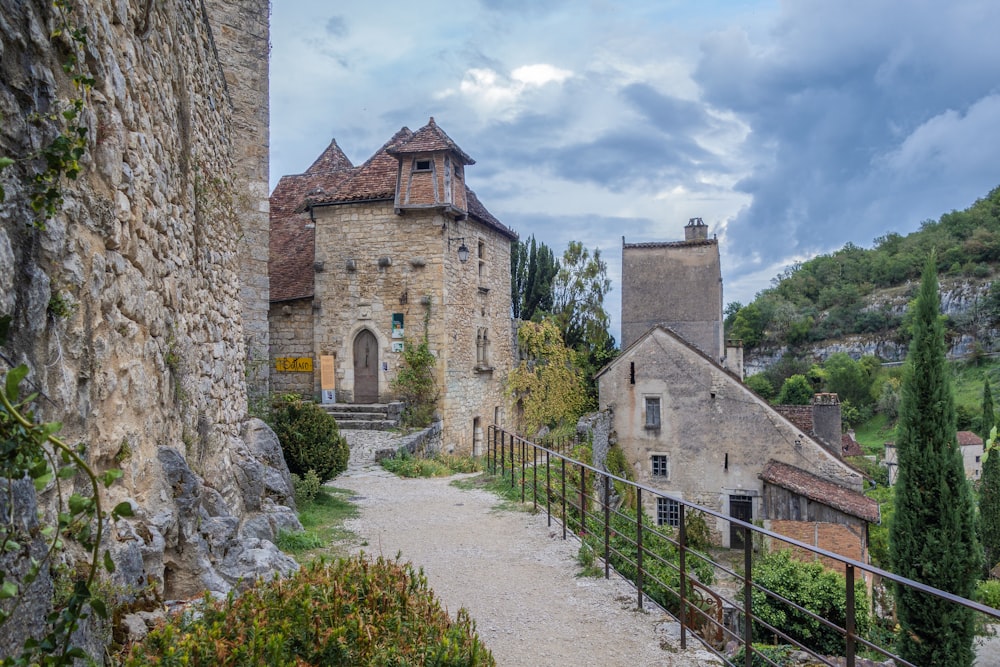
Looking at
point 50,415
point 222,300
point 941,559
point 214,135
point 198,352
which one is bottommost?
point 941,559

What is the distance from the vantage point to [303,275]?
723 inches

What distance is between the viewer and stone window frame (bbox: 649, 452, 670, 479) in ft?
64.8

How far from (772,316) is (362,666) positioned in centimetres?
6881

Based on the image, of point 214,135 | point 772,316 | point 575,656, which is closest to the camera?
point 575,656

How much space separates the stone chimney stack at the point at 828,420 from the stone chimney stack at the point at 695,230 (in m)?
8.39

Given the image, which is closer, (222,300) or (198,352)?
(198,352)

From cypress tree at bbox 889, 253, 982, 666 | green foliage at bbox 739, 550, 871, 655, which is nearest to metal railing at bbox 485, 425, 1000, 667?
green foliage at bbox 739, 550, 871, 655

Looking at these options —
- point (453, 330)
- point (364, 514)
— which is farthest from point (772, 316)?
point (364, 514)

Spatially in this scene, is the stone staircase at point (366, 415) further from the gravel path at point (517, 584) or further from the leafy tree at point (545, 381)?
the gravel path at point (517, 584)

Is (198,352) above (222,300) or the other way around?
the other way around

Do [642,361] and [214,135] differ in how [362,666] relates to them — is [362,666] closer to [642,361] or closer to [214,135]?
[214,135]

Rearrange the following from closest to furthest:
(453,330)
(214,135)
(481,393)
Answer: (214,135), (453,330), (481,393)

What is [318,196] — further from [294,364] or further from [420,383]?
[420,383]

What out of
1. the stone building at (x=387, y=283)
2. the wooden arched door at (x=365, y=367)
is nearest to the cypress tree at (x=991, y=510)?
the stone building at (x=387, y=283)
